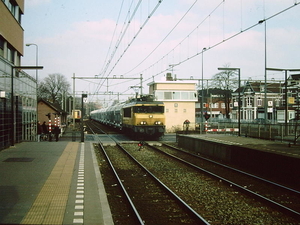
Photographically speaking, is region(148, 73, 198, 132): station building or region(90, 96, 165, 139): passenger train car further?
region(148, 73, 198, 132): station building

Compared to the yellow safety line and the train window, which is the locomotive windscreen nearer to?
the train window

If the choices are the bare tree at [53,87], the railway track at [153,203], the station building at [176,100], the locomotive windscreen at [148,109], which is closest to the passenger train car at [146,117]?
the locomotive windscreen at [148,109]

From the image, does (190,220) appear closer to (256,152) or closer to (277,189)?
(277,189)

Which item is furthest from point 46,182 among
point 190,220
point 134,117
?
point 134,117

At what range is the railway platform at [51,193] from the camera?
7.01m

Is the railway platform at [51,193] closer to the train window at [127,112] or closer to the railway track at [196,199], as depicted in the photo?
the railway track at [196,199]

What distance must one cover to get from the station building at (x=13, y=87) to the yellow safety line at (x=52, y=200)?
8607 millimetres

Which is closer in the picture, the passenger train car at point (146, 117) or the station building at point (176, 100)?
the passenger train car at point (146, 117)

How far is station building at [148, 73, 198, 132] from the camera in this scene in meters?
49.6

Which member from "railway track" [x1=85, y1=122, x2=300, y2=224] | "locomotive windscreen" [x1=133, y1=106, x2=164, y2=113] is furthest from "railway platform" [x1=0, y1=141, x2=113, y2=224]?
"locomotive windscreen" [x1=133, y1=106, x2=164, y2=113]

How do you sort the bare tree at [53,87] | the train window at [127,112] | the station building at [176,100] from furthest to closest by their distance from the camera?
the bare tree at [53,87]
the station building at [176,100]
the train window at [127,112]

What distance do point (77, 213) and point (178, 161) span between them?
1114 cm

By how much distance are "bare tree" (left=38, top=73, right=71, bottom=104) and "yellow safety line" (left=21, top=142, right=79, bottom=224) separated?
7648 cm

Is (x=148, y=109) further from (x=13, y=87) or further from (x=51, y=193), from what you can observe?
(x=51, y=193)
